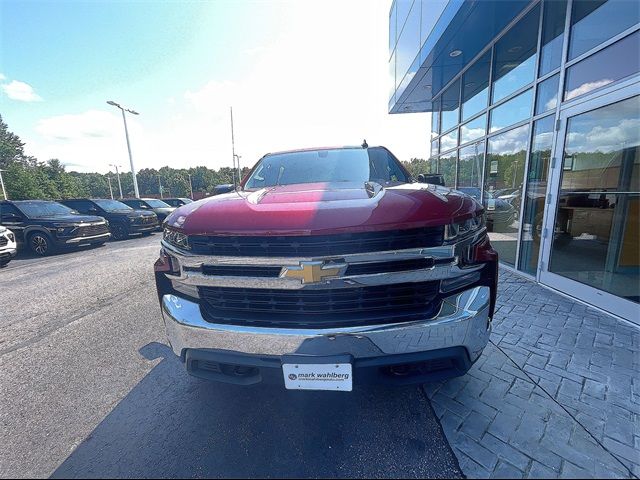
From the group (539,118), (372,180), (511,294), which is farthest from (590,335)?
(539,118)

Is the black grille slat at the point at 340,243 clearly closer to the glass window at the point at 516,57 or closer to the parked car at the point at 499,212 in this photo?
the parked car at the point at 499,212

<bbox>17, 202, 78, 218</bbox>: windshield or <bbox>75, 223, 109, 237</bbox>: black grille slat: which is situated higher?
<bbox>17, 202, 78, 218</bbox>: windshield

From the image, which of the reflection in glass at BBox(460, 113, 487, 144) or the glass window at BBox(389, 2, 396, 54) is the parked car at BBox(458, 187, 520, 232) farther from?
the glass window at BBox(389, 2, 396, 54)

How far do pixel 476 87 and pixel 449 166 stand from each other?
90.9 inches

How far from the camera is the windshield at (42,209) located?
8784mm

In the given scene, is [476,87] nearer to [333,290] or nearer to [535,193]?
[535,193]

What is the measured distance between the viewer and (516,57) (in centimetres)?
532

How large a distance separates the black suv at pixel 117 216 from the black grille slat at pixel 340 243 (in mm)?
12024

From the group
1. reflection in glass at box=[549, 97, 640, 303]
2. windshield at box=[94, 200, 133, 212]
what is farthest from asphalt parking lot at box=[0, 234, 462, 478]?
windshield at box=[94, 200, 133, 212]

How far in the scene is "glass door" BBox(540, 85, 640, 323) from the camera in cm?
350

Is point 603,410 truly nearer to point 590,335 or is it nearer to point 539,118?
point 590,335

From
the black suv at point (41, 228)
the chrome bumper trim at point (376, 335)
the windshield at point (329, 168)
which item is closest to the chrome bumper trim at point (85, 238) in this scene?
the black suv at point (41, 228)

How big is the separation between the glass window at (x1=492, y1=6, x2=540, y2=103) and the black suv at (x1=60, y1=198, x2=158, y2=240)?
12325mm

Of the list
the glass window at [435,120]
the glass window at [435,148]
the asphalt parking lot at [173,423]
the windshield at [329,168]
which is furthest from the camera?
the glass window at [435,148]
